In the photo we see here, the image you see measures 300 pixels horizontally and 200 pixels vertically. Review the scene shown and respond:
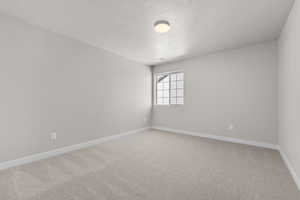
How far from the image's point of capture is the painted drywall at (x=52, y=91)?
2.03 metres

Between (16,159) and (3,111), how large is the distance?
83 cm

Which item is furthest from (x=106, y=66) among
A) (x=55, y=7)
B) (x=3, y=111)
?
(x=3, y=111)

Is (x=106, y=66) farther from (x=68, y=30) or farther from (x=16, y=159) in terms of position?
(x=16, y=159)

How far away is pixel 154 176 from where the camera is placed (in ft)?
6.00

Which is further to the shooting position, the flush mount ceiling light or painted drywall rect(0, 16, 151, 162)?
the flush mount ceiling light

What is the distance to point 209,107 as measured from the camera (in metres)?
3.78

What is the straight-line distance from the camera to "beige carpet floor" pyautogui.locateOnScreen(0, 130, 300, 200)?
146cm

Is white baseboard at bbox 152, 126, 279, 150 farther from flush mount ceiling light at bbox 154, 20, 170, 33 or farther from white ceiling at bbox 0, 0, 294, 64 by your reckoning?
flush mount ceiling light at bbox 154, 20, 170, 33

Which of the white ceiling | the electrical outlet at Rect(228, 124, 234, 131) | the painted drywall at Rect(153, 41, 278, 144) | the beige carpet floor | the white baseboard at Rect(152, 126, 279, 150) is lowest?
the beige carpet floor

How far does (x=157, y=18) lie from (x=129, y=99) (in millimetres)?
2603

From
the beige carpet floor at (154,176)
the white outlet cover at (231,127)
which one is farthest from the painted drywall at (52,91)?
the white outlet cover at (231,127)

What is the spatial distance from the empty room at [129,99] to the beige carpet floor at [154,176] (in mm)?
17

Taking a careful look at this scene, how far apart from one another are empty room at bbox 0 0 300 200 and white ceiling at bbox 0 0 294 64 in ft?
0.07

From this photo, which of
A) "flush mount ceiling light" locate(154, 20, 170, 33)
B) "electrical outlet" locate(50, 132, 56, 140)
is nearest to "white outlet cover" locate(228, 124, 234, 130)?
"flush mount ceiling light" locate(154, 20, 170, 33)
